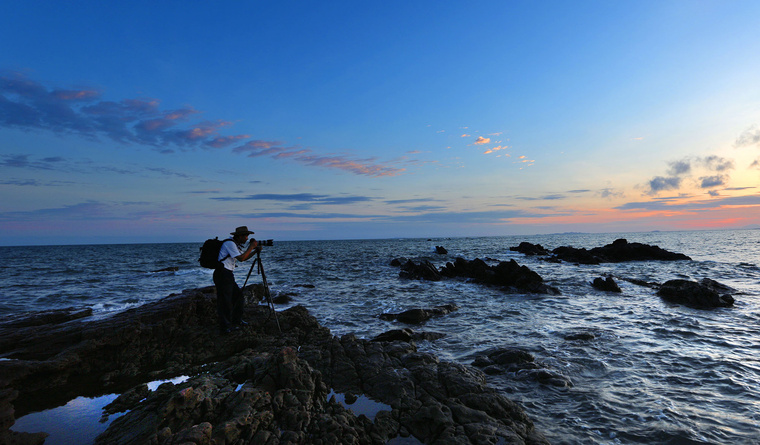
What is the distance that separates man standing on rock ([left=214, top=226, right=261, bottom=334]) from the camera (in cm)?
953

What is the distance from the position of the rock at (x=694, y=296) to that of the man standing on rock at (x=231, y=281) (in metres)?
19.9

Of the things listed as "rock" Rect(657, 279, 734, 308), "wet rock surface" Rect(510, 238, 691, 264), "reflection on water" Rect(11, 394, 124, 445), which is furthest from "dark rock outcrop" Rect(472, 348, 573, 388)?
"wet rock surface" Rect(510, 238, 691, 264)

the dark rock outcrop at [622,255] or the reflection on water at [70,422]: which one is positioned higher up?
the reflection on water at [70,422]

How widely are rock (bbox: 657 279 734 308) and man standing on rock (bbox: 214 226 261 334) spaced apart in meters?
19.9

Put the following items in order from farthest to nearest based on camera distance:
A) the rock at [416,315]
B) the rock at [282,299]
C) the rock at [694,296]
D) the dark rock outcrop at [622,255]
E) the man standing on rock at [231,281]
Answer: the dark rock outcrop at [622,255] < the rock at [282,299] < the rock at [694,296] < the rock at [416,315] < the man standing on rock at [231,281]

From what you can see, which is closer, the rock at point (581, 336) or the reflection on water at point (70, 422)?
the reflection on water at point (70, 422)

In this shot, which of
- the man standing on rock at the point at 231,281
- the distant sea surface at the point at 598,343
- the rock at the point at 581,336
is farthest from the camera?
the rock at the point at 581,336

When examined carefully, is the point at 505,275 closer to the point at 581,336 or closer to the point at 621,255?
the point at 581,336

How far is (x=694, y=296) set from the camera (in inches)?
644

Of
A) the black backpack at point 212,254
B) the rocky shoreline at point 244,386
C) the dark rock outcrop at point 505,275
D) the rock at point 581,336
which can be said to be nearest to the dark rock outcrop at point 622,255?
the dark rock outcrop at point 505,275

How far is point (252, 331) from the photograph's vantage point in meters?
10.1

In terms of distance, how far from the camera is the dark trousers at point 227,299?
9.56 metres

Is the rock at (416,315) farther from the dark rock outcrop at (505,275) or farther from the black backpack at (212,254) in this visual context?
the dark rock outcrop at (505,275)

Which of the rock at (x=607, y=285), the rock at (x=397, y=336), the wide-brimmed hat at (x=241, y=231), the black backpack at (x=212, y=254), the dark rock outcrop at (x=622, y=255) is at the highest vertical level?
the wide-brimmed hat at (x=241, y=231)
